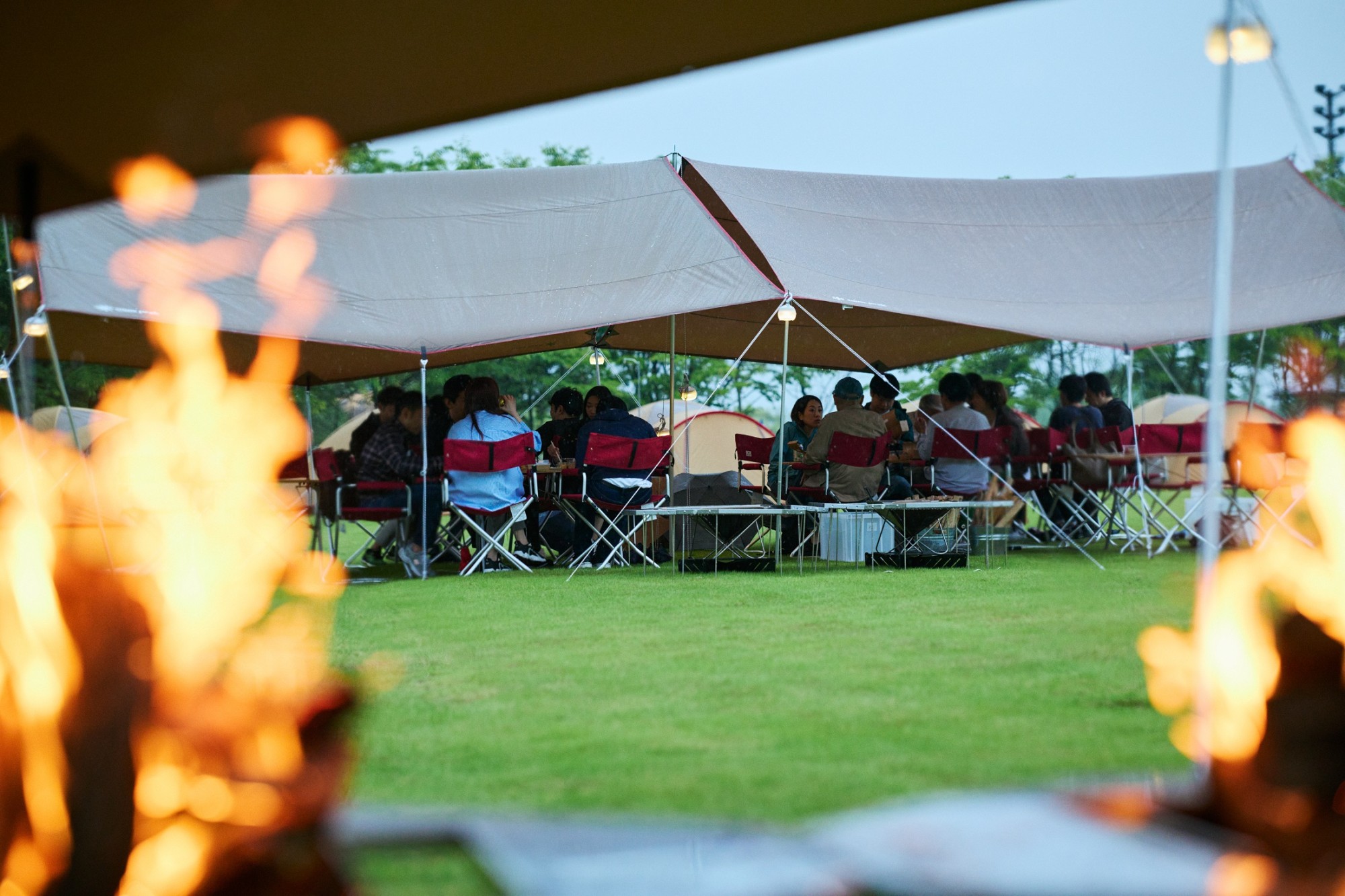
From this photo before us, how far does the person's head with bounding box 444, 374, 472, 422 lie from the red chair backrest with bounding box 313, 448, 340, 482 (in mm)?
1174

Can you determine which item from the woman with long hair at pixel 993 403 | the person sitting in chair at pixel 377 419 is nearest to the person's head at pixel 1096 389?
the woman with long hair at pixel 993 403

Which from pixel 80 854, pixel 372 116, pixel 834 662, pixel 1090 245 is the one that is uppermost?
pixel 1090 245

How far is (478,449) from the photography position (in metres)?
7.78

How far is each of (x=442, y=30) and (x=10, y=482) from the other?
2.97 feet

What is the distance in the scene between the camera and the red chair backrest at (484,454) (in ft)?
25.4

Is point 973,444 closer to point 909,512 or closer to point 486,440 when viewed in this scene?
point 909,512

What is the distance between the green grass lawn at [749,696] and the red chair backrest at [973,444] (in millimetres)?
1730

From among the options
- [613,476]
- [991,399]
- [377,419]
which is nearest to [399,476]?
[613,476]

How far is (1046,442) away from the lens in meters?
8.83

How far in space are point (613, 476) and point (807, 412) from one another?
2.16m

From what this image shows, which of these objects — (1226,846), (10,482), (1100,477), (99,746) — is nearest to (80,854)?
(99,746)

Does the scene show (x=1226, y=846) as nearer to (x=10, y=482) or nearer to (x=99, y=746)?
(x=99, y=746)

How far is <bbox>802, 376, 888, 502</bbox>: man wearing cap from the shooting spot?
846cm

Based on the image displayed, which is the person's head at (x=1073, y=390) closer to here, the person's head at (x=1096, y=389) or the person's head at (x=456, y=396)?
the person's head at (x=1096, y=389)
